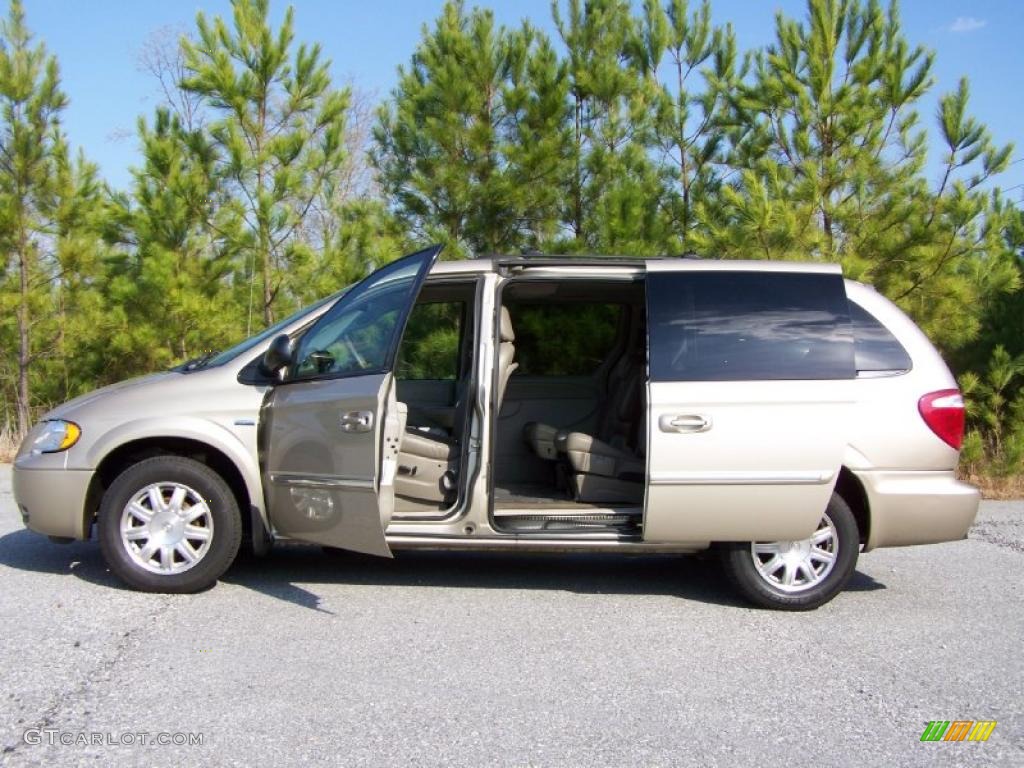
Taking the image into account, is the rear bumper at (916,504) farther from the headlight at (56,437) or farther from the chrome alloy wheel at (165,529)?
the headlight at (56,437)

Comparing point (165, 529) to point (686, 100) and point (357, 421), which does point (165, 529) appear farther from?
point (686, 100)

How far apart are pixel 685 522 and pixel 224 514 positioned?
2.42 m

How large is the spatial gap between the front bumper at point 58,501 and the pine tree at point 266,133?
653cm

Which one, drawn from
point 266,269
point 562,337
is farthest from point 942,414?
point 266,269

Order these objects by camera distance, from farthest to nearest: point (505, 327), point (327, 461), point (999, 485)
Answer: point (999, 485), point (505, 327), point (327, 461)

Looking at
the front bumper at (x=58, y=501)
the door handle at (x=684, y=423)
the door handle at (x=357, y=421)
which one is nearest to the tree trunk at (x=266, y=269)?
the front bumper at (x=58, y=501)

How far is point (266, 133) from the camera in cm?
1223

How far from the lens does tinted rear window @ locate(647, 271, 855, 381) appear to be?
17.7 feet

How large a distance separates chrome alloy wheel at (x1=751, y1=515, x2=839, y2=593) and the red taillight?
0.74 m

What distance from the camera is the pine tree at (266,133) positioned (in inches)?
465

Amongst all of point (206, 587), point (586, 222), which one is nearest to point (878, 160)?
point (586, 222)

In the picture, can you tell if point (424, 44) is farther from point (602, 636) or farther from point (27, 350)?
point (602, 636)

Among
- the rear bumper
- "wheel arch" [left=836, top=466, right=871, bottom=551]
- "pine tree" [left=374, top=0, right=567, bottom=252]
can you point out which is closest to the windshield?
"wheel arch" [left=836, top=466, right=871, bottom=551]

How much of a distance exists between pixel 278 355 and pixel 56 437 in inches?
54.3
